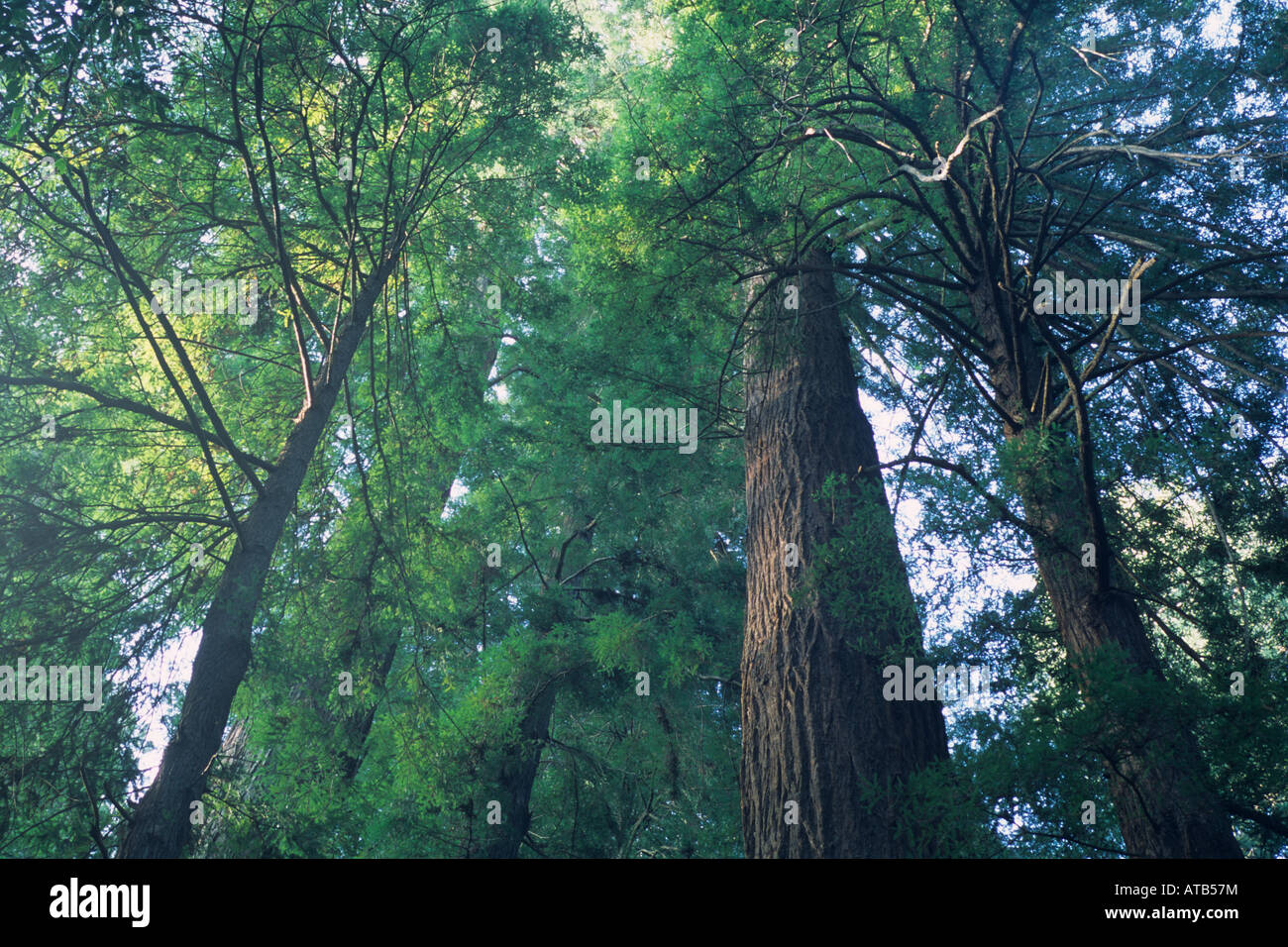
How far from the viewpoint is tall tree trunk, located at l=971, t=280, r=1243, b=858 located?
3461mm

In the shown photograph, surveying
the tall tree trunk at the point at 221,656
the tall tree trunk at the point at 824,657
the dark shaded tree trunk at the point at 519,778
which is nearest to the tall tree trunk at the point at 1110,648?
the tall tree trunk at the point at 824,657

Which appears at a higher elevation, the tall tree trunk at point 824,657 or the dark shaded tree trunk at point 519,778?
the tall tree trunk at point 824,657

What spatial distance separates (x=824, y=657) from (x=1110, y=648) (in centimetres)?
158

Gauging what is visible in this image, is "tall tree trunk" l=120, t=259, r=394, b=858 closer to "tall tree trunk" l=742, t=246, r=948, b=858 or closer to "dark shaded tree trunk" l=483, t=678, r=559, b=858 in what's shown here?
"dark shaded tree trunk" l=483, t=678, r=559, b=858

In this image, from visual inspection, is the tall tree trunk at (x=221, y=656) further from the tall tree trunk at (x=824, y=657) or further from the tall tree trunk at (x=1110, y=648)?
the tall tree trunk at (x=1110, y=648)


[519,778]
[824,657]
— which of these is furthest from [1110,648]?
[519,778]

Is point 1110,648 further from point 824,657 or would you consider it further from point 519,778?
point 519,778

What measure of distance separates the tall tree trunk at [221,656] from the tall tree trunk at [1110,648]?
4.34 m

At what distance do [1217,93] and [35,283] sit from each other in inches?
334

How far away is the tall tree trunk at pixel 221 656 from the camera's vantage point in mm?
4445

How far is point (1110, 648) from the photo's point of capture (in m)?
3.50

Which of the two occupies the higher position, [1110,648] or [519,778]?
[1110,648]

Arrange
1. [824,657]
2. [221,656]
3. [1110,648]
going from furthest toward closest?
[221,656], [824,657], [1110,648]
